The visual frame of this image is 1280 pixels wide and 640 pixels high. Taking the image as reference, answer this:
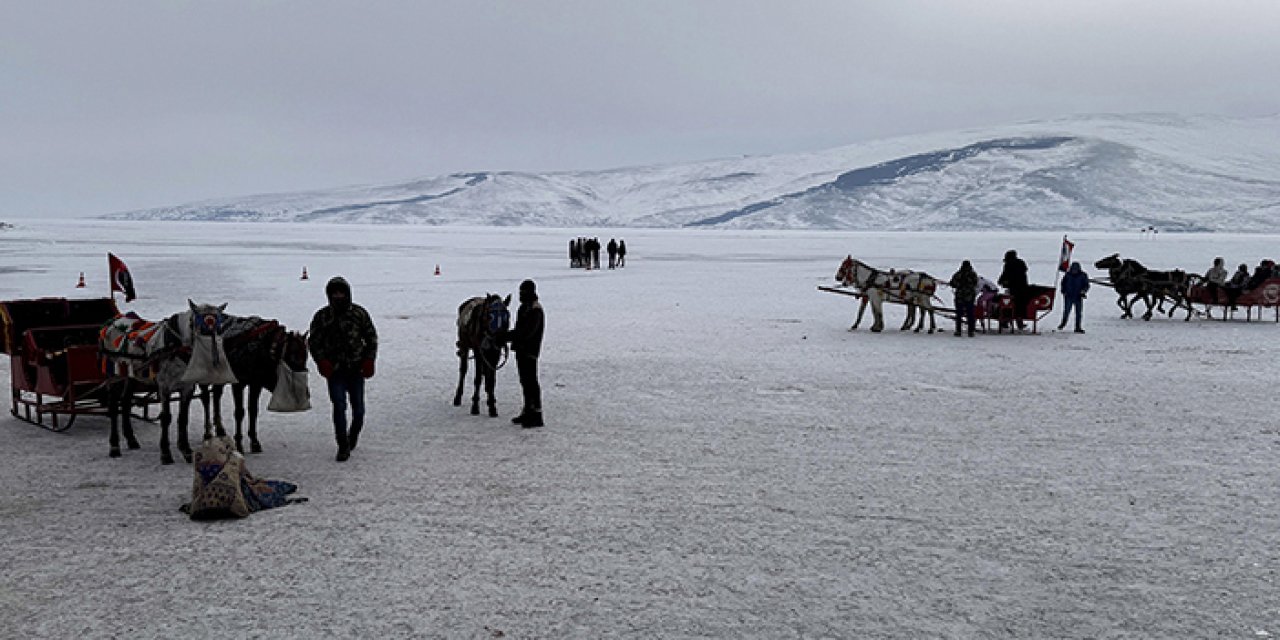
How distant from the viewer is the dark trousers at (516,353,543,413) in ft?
32.6

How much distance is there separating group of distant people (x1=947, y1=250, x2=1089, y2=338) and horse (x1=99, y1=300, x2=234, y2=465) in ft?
43.7

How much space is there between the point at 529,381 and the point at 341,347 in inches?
87.4

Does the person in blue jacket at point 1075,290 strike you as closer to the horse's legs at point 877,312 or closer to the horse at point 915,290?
the horse at point 915,290

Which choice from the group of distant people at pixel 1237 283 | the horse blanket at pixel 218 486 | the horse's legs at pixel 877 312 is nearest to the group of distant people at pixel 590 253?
the horse's legs at pixel 877 312

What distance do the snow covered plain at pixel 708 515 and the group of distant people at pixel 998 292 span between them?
161 inches

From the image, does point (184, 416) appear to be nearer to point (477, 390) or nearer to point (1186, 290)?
point (477, 390)

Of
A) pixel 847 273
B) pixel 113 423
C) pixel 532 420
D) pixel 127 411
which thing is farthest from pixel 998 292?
pixel 113 423

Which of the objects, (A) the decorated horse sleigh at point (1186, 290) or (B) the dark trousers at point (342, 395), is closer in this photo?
(B) the dark trousers at point (342, 395)

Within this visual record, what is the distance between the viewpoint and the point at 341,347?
8344mm

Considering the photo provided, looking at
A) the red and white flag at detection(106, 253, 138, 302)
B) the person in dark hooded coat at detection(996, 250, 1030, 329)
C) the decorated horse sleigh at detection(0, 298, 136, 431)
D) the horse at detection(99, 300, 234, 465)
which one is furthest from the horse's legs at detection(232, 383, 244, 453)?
the person in dark hooded coat at detection(996, 250, 1030, 329)

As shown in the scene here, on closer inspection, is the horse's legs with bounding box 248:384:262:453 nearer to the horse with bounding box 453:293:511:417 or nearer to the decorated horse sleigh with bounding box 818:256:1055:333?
the horse with bounding box 453:293:511:417

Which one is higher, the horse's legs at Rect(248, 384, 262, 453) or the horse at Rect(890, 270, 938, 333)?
the horse at Rect(890, 270, 938, 333)

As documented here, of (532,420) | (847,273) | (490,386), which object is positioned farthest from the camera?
(847,273)

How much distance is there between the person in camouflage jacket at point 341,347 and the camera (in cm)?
833
